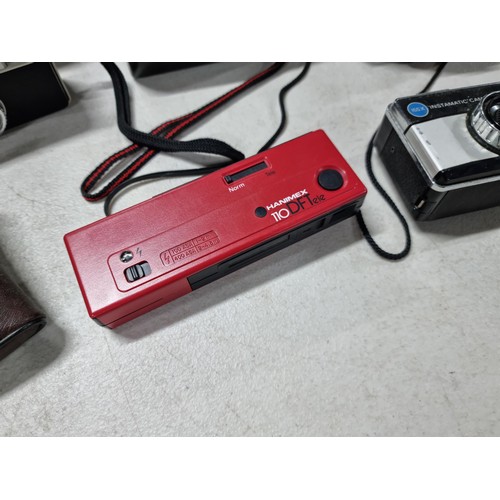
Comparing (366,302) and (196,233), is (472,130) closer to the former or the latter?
(366,302)

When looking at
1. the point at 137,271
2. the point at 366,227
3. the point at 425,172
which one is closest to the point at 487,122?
the point at 425,172

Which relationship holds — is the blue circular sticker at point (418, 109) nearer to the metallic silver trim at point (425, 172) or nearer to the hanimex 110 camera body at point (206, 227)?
the metallic silver trim at point (425, 172)

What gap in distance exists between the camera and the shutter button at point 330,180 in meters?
0.64

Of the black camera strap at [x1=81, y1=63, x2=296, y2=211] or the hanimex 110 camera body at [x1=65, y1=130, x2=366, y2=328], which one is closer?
the hanimex 110 camera body at [x1=65, y1=130, x2=366, y2=328]

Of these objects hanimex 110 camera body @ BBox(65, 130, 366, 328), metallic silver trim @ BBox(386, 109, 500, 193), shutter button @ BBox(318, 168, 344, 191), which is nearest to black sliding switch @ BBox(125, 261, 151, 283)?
hanimex 110 camera body @ BBox(65, 130, 366, 328)

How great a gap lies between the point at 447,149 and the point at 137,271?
48 centimetres

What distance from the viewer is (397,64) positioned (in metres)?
0.91

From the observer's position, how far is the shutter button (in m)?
0.64

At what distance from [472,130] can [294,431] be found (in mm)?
512

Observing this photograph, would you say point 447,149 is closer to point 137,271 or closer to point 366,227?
point 366,227

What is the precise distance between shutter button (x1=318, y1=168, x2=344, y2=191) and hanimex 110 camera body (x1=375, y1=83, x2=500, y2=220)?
13 centimetres

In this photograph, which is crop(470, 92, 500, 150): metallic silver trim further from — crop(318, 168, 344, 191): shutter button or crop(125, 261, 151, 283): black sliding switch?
crop(125, 261, 151, 283): black sliding switch

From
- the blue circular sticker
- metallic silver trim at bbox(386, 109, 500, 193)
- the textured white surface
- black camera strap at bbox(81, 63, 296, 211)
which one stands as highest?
black camera strap at bbox(81, 63, 296, 211)

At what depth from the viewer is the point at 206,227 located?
0.61m
